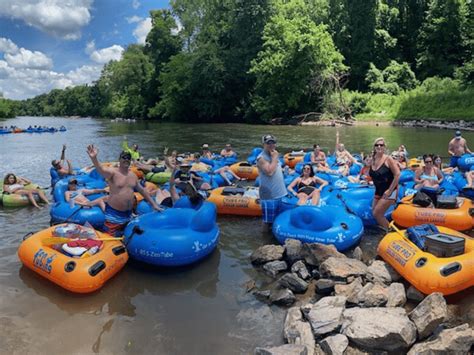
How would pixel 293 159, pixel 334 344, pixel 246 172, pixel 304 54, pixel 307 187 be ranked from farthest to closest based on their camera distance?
pixel 304 54, pixel 293 159, pixel 246 172, pixel 307 187, pixel 334 344

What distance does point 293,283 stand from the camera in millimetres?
4539

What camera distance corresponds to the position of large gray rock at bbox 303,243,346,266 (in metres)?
4.90

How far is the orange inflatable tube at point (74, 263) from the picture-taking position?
4.48 metres

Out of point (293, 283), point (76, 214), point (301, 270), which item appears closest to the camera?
point (293, 283)

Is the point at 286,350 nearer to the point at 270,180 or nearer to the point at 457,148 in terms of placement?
the point at 270,180

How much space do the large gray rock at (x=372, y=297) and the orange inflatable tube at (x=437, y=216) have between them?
2.33 m

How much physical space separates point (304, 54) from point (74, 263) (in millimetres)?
28385

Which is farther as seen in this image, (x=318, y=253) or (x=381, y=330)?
(x=318, y=253)

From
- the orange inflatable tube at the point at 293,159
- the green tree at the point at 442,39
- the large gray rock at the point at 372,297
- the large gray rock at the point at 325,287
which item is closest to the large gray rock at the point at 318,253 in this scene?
the large gray rock at the point at 325,287

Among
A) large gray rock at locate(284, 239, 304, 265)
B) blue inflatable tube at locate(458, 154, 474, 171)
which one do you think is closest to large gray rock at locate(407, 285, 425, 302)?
large gray rock at locate(284, 239, 304, 265)

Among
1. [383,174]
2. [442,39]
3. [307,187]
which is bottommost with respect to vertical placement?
[307,187]

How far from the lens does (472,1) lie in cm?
3059

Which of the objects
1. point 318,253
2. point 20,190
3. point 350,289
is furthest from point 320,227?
point 20,190

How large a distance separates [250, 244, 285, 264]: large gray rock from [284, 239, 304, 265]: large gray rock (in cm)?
10
